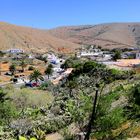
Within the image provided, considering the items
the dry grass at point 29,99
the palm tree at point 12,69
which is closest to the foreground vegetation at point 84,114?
the dry grass at point 29,99

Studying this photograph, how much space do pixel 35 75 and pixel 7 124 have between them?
48.3 meters

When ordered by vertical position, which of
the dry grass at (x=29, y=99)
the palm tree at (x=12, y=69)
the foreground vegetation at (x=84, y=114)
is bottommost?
the palm tree at (x=12, y=69)

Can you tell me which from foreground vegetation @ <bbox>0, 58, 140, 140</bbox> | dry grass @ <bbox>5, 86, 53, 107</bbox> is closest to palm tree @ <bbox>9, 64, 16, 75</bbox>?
foreground vegetation @ <bbox>0, 58, 140, 140</bbox>

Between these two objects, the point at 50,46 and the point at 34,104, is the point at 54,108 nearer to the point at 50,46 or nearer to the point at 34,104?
the point at 34,104

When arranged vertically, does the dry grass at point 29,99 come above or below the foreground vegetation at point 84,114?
below

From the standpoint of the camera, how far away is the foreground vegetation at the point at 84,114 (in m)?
16.8

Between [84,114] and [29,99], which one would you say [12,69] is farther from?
[84,114]

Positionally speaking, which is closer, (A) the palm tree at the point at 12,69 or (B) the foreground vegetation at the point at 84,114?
(B) the foreground vegetation at the point at 84,114

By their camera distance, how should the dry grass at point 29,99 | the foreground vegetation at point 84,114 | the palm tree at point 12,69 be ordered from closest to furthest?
the foreground vegetation at point 84,114 < the dry grass at point 29,99 < the palm tree at point 12,69

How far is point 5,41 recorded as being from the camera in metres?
180

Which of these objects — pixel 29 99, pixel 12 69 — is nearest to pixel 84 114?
pixel 29 99

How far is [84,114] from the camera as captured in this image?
680 inches

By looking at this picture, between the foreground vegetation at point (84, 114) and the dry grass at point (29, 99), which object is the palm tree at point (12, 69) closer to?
the foreground vegetation at point (84, 114)

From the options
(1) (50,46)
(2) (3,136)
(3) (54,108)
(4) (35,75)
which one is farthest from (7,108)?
(1) (50,46)
